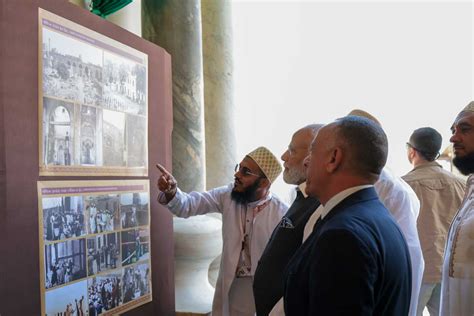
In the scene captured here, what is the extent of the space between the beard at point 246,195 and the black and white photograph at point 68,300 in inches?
52.8

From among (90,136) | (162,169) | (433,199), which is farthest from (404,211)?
(90,136)

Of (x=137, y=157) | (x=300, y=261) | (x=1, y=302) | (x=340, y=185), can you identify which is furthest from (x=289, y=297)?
(x=137, y=157)

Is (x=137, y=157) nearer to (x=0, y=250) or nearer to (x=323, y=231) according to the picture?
(x=0, y=250)

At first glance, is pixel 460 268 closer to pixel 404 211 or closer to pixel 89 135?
pixel 404 211

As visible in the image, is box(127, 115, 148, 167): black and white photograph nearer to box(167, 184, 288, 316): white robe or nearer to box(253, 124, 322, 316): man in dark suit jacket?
box(167, 184, 288, 316): white robe

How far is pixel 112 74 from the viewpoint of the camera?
2555mm

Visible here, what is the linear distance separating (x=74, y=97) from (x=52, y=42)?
257 millimetres

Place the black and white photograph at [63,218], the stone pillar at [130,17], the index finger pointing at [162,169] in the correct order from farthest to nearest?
the stone pillar at [130,17]
the index finger pointing at [162,169]
the black and white photograph at [63,218]

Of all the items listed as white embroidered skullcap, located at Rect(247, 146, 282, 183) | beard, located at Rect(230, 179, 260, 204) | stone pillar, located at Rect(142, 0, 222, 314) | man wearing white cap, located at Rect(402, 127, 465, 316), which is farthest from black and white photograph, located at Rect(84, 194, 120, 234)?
man wearing white cap, located at Rect(402, 127, 465, 316)

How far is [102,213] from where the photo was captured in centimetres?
244

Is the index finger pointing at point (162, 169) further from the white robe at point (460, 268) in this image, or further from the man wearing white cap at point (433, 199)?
the man wearing white cap at point (433, 199)

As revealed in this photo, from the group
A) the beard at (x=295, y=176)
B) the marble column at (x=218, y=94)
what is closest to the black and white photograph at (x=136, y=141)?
the beard at (x=295, y=176)

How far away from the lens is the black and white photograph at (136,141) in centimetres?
269

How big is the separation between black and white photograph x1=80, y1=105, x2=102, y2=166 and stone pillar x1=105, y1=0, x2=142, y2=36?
215 cm
